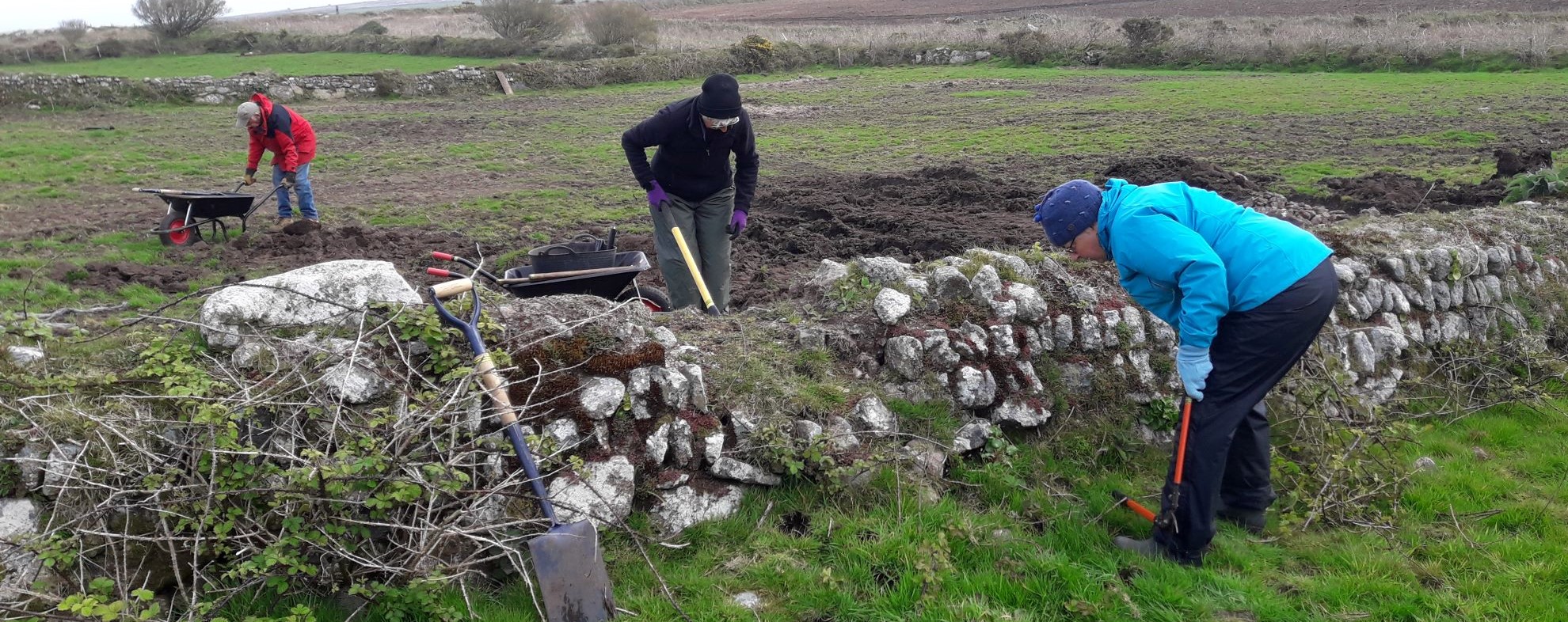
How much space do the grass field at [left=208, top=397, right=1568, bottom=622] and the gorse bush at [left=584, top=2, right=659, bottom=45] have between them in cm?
3035

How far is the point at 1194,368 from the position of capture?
12.8 ft

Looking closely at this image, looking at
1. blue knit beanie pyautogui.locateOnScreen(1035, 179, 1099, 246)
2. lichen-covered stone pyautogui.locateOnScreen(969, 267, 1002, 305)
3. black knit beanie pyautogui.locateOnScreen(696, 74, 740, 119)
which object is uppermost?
black knit beanie pyautogui.locateOnScreen(696, 74, 740, 119)

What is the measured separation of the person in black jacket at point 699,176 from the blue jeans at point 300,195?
5.68 metres

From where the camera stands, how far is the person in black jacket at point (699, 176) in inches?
247

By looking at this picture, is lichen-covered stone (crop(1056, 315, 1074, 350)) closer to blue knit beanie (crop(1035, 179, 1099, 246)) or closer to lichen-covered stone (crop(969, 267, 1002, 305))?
lichen-covered stone (crop(969, 267, 1002, 305))

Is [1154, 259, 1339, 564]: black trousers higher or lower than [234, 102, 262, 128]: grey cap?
lower

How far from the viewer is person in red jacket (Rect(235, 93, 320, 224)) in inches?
408

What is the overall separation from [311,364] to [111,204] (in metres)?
9.96

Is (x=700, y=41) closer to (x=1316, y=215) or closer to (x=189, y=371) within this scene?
(x=1316, y=215)

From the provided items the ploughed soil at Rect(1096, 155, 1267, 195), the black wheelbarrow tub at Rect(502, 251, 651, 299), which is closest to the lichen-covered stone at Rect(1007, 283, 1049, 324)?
the black wheelbarrow tub at Rect(502, 251, 651, 299)

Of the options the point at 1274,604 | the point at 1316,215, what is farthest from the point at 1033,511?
the point at 1316,215

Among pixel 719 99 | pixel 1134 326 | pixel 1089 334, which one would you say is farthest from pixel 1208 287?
pixel 719 99

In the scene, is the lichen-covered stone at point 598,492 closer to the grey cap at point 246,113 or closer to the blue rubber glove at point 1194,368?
the blue rubber glove at point 1194,368

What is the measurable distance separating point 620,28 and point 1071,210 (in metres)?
31.6
